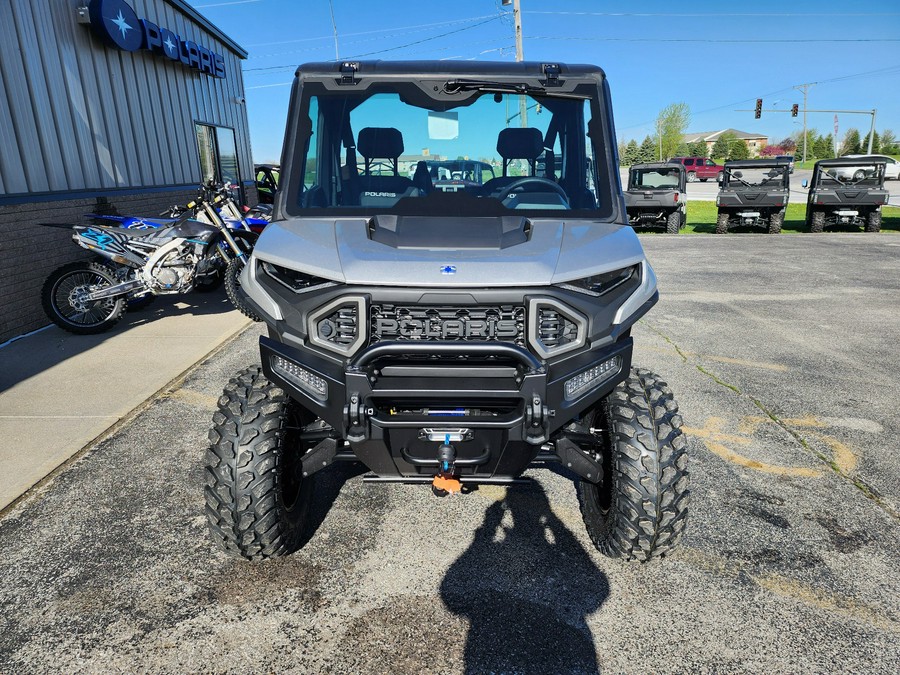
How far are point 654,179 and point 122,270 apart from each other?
1593cm

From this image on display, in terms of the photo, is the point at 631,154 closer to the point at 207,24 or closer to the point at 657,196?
the point at 657,196

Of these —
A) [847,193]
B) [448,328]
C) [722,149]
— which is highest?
[722,149]

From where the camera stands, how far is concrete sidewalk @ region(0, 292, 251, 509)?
4051 millimetres

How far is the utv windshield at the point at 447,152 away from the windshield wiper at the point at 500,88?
1 cm

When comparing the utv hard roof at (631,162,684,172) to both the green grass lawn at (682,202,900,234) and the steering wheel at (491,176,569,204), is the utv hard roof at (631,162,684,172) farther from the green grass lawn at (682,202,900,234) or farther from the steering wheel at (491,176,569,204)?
the steering wheel at (491,176,569,204)

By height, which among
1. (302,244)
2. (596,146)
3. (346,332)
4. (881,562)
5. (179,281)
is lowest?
(881,562)

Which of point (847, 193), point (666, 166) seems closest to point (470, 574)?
point (666, 166)

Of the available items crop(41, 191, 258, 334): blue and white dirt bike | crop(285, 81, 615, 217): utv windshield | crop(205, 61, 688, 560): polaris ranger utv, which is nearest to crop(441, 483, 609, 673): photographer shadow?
crop(205, 61, 688, 560): polaris ranger utv

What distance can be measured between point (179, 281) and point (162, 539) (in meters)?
4.70

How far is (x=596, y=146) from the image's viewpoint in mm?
3133

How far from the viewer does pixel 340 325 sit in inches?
97.3

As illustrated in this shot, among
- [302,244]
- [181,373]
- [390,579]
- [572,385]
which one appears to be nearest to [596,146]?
[572,385]

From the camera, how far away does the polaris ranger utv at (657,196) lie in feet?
58.4

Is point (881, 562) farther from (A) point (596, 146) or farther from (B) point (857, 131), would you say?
(B) point (857, 131)
